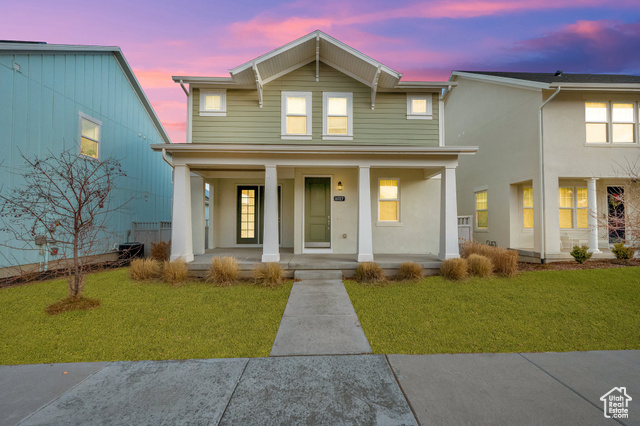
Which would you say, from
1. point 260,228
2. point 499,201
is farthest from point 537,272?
point 260,228

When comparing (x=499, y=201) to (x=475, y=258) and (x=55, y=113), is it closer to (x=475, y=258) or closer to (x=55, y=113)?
(x=475, y=258)

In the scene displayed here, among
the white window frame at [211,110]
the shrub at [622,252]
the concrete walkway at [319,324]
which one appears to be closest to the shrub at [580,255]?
the shrub at [622,252]

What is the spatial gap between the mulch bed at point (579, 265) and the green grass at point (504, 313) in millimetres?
1027

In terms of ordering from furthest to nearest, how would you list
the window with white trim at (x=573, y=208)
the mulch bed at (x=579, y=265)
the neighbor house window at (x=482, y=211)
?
the neighbor house window at (x=482, y=211) < the window with white trim at (x=573, y=208) < the mulch bed at (x=579, y=265)

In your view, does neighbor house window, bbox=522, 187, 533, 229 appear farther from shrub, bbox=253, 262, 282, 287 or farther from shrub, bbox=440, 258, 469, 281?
shrub, bbox=253, 262, 282, 287

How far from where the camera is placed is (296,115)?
8836 mm

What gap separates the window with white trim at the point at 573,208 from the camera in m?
10.2

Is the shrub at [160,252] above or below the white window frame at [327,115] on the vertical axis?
below

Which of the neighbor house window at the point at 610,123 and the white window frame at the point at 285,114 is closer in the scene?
the white window frame at the point at 285,114

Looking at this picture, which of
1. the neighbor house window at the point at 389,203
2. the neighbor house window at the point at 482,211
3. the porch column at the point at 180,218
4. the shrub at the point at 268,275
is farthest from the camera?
the neighbor house window at the point at 482,211

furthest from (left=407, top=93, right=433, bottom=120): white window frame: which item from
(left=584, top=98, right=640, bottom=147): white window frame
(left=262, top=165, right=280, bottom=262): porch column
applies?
(left=584, top=98, right=640, bottom=147): white window frame

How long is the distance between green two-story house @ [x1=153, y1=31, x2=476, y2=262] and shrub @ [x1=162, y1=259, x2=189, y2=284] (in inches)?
32.1

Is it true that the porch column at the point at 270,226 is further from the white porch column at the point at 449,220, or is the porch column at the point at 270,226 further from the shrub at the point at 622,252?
the shrub at the point at 622,252

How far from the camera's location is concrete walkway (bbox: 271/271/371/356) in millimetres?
3579
